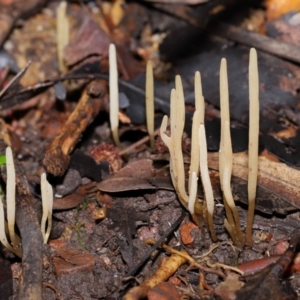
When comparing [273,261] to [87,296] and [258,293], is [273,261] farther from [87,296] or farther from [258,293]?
[87,296]

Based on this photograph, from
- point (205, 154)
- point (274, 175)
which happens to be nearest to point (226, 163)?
point (205, 154)

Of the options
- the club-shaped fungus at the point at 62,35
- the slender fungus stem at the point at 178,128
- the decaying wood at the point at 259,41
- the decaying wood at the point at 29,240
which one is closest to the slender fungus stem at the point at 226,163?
the slender fungus stem at the point at 178,128

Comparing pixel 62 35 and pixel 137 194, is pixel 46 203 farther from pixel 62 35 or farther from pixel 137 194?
pixel 62 35

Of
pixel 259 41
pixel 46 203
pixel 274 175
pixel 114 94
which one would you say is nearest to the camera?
pixel 46 203

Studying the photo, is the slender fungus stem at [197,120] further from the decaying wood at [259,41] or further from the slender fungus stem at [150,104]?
the decaying wood at [259,41]

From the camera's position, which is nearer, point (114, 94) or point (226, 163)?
point (226, 163)

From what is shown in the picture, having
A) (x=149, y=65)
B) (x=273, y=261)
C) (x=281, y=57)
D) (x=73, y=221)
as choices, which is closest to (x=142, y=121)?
(x=149, y=65)

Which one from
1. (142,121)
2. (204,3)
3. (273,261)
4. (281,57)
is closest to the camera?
(273,261)
